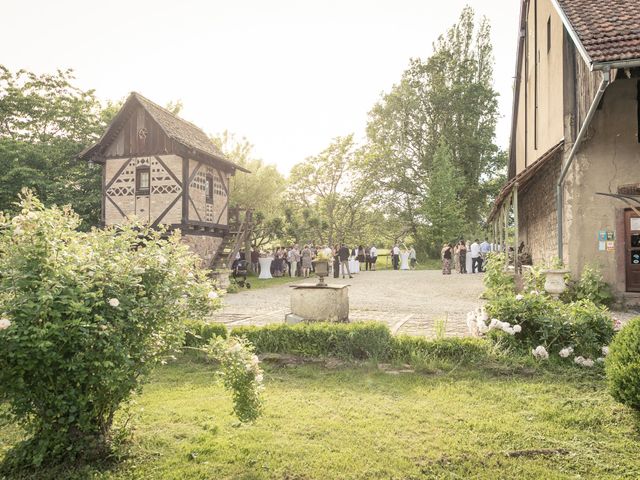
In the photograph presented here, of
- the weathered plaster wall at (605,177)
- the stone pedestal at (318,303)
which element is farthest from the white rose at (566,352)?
the weathered plaster wall at (605,177)

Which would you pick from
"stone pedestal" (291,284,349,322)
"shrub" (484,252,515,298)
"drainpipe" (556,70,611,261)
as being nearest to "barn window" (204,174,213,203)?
"shrub" (484,252,515,298)

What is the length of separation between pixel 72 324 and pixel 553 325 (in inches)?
228

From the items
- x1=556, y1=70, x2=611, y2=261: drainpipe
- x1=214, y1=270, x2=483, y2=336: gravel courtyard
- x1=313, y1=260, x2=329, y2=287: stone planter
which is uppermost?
x1=556, y1=70, x2=611, y2=261: drainpipe

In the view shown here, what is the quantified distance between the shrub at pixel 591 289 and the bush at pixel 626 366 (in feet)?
19.0

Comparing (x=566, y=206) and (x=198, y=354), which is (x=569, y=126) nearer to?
(x=566, y=206)

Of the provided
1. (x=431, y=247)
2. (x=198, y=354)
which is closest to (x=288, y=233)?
(x=431, y=247)

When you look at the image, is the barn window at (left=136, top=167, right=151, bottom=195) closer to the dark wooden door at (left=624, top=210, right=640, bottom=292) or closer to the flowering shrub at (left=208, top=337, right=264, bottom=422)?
the dark wooden door at (left=624, top=210, right=640, bottom=292)

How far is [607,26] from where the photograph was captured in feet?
27.8

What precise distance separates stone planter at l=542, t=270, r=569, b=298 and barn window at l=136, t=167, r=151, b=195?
53.4ft

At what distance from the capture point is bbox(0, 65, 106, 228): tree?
2155cm

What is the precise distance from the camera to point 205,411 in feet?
15.4

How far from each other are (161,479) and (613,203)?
10241 millimetres

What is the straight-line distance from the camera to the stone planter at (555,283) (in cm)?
946

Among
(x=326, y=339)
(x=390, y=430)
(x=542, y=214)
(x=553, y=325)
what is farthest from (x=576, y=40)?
(x=390, y=430)
